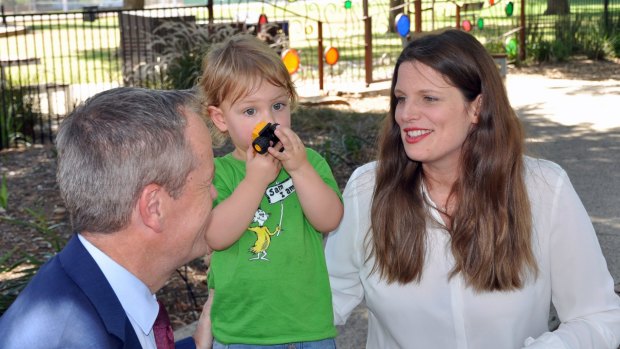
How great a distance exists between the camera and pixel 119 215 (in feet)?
6.89

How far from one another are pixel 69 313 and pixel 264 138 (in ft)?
4.43

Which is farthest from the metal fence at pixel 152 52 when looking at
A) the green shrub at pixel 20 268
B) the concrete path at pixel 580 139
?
the green shrub at pixel 20 268

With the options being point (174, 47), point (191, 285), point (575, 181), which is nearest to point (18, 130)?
point (174, 47)

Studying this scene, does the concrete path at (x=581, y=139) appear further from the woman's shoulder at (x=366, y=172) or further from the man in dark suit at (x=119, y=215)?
the man in dark suit at (x=119, y=215)

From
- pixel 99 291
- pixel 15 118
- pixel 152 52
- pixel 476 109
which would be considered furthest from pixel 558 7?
pixel 99 291

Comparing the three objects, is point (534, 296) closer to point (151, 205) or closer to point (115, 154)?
point (151, 205)

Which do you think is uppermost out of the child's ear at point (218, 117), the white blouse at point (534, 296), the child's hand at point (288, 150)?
the child's ear at point (218, 117)

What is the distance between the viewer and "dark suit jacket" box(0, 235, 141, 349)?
6.23 ft

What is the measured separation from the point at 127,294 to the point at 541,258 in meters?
1.61

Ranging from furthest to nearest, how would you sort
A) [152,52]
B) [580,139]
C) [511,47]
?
[511,47], [152,52], [580,139]

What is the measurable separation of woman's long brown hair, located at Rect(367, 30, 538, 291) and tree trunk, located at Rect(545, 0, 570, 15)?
14.3 meters

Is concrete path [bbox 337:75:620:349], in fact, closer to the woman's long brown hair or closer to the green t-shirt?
the woman's long brown hair

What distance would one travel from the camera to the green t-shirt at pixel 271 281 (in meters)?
3.31

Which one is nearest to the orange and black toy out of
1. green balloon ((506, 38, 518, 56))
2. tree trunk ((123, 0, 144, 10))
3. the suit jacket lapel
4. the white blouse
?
the white blouse
